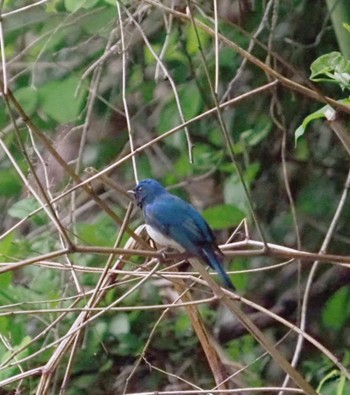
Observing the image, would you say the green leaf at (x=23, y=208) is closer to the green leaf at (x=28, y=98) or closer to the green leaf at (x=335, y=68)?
the green leaf at (x=28, y=98)

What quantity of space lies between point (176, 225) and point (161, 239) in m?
0.06

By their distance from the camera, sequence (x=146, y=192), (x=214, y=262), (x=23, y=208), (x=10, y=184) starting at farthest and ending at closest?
(x=10, y=184)
(x=23, y=208)
(x=146, y=192)
(x=214, y=262)

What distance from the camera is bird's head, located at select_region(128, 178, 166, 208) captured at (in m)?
2.20

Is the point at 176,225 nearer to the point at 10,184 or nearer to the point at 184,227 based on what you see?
the point at 184,227

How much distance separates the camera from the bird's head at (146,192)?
2.20m

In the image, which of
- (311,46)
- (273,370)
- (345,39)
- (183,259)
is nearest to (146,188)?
(183,259)

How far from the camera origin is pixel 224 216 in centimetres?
246

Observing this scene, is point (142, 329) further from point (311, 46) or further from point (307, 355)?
point (311, 46)

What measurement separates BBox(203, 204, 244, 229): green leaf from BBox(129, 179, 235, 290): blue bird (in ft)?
Answer: 0.73

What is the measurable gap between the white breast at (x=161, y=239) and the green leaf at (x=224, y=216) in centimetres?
36

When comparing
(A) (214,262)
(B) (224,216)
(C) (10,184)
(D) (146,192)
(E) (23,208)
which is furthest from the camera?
(C) (10,184)

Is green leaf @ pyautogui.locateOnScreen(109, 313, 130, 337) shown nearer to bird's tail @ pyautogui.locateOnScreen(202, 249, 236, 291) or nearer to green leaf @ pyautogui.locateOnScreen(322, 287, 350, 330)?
green leaf @ pyautogui.locateOnScreen(322, 287, 350, 330)

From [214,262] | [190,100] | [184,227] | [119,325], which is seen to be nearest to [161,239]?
[184,227]

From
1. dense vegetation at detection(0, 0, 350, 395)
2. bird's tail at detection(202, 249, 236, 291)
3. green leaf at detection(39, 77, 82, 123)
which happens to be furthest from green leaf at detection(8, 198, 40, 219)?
bird's tail at detection(202, 249, 236, 291)
